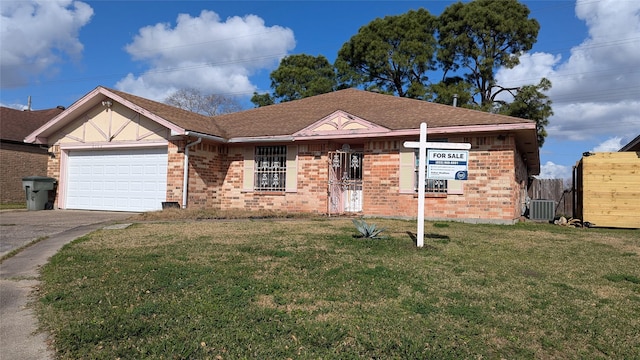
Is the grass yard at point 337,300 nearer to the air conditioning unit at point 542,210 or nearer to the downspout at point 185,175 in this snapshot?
the downspout at point 185,175

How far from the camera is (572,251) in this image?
299 inches

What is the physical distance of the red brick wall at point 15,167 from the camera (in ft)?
68.7

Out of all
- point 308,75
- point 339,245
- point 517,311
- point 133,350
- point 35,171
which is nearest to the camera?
point 133,350

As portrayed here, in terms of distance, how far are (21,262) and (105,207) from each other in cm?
933

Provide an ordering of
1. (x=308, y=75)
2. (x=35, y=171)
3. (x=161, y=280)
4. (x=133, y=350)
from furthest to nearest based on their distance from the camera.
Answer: (x=308, y=75), (x=35, y=171), (x=161, y=280), (x=133, y=350)

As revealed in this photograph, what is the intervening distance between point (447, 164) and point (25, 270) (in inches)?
263

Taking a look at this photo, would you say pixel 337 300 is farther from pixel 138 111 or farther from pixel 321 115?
pixel 138 111

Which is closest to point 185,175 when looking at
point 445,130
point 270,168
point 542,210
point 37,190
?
point 270,168

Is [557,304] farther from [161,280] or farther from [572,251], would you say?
[161,280]

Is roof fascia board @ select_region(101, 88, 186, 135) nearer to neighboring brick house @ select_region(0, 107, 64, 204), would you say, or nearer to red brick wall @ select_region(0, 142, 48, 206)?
neighboring brick house @ select_region(0, 107, 64, 204)

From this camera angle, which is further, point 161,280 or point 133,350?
point 161,280

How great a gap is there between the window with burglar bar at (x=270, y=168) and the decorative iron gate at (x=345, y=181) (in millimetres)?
1717

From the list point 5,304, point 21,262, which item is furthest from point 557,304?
point 21,262

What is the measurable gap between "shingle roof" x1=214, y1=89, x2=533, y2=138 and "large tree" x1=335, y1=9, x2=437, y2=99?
10.4 metres
